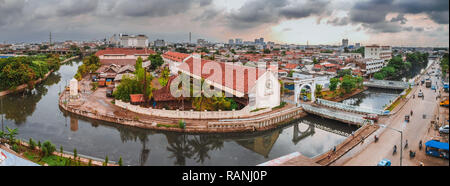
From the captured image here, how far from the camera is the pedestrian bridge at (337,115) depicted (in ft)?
57.4

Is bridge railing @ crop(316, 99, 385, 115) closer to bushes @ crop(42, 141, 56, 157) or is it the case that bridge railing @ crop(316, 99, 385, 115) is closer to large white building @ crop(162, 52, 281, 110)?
large white building @ crop(162, 52, 281, 110)

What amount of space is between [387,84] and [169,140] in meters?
26.7

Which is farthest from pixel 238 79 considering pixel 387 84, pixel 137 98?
pixel 387 84

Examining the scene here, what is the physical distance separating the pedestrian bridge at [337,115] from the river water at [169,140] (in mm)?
395

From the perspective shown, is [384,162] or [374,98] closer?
[384,162]

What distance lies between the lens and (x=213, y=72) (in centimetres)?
2556

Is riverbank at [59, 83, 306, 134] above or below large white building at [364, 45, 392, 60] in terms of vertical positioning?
below

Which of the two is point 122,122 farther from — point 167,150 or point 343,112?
point 343,112

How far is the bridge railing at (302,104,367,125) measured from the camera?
17.5 metres

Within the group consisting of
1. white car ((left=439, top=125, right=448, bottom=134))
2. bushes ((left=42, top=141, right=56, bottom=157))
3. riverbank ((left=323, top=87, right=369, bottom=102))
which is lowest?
bushes ((left=42, top=141, right=56, bottom=157))

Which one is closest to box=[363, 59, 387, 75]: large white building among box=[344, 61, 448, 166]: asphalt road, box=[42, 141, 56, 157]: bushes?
box=[344, 61, 448, 166]: asphalt road

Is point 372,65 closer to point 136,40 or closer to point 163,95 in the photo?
point 163,95

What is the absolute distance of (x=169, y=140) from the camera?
1559cm
